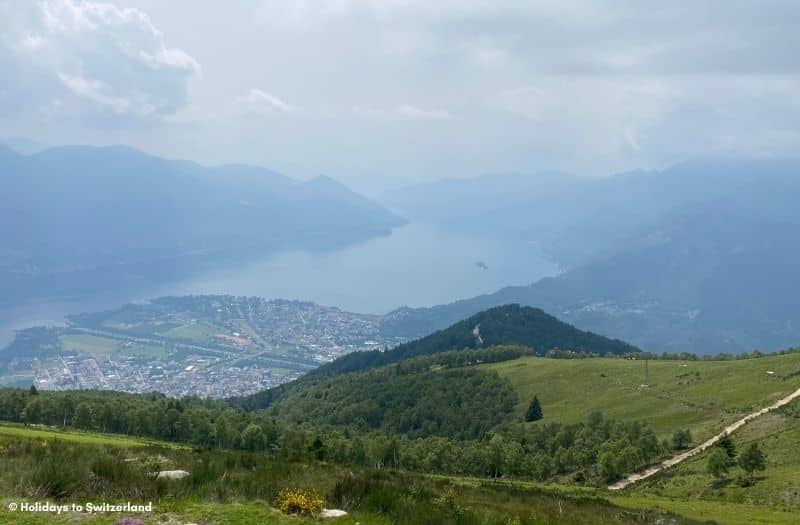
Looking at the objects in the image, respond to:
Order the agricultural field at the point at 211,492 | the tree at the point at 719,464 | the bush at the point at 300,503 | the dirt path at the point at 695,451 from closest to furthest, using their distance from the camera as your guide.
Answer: the agricultural field at the point at 211,492 < the bush at the point at 300,503 < the tree at the point at 719,464 < the dirt path at the point at 695,451

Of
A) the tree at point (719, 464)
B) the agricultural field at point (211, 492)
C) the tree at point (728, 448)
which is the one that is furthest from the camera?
the tree at point (728, 448)

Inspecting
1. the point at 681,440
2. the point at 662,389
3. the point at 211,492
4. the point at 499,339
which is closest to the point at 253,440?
the point at 681,440

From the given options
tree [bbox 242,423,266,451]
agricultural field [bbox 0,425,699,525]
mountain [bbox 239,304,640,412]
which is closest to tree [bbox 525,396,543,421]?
tree [bbox 242,423,266,451]

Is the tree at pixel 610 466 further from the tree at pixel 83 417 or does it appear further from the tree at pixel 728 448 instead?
the tree at pixel 83 417

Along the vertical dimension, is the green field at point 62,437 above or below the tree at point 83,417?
above

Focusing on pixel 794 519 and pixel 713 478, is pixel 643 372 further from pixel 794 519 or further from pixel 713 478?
pixel 794 519

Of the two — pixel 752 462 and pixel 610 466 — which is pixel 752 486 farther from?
pixel 610 466

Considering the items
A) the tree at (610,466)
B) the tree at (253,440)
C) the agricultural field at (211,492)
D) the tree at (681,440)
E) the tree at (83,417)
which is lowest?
the tree at (253,440)

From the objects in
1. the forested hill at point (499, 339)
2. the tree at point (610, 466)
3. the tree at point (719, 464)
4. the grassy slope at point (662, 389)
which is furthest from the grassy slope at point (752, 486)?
the forested hill at point (499, 339)

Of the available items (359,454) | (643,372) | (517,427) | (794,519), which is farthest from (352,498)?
(643,372)

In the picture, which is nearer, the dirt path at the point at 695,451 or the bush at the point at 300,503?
the bush at the point at 300,503
